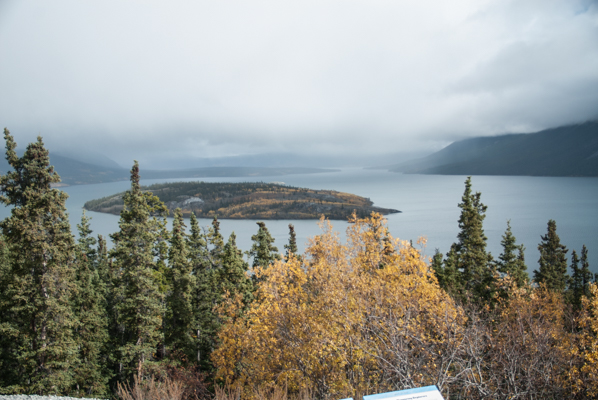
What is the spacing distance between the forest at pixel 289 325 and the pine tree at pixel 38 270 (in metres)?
0.06

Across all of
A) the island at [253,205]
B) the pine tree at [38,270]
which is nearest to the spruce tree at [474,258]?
the pine tree at [38,270]

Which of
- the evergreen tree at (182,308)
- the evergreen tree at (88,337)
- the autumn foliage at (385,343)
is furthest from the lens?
the evergreen tree at (182,308)

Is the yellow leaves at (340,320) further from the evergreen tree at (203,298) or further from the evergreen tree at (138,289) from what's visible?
the evergreen tree at (203,298)

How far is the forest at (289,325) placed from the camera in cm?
1002

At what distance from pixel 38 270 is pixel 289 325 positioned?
13.2 metres

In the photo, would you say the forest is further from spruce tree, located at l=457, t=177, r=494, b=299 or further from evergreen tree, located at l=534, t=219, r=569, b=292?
evergreen tree, located at l=534, t=219, r=569, b=292

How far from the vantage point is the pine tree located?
52.6ft

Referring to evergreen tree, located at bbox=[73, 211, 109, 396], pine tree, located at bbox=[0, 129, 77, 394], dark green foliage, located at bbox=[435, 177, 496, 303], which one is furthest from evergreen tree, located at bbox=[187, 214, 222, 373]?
dark green foliage, located at bbox=[435, 177, 496, 303]

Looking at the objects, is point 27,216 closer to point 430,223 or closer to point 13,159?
point 13,159

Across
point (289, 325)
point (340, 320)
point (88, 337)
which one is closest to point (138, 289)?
point (88, 337)

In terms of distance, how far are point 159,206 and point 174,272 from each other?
52.6 feet

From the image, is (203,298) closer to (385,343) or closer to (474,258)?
(385,343)

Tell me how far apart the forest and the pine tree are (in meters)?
0.06

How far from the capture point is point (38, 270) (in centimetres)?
1653
